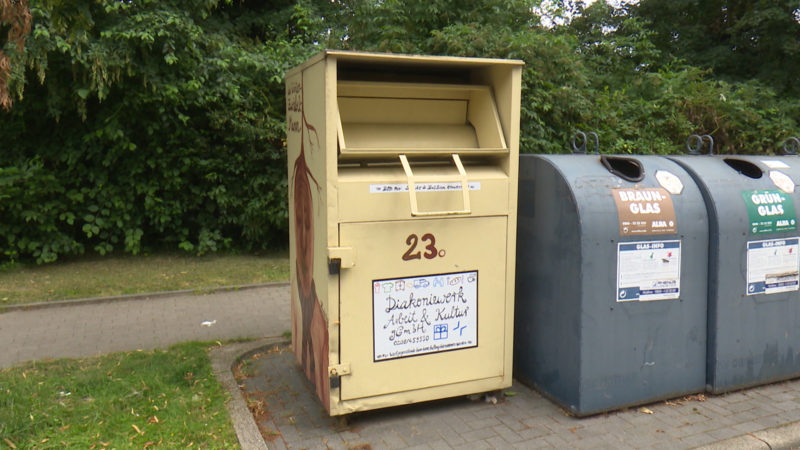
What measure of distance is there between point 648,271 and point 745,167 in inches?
52.0

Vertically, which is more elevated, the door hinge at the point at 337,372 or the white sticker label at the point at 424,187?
the white sticker label at the point at 424,187

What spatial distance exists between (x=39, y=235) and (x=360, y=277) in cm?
636

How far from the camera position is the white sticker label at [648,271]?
379 cm

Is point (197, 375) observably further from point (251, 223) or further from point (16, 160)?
point (16, 160)

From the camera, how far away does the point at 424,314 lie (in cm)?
371

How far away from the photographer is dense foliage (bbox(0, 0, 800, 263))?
718 cm

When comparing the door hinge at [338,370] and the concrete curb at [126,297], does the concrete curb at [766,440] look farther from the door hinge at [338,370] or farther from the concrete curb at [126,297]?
the concrete curb at [126,297]

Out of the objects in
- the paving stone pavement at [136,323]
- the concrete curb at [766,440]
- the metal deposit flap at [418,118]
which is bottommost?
the concrete curb at [766,440]

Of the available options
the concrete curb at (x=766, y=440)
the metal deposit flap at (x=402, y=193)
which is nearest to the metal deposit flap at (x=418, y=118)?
the metal deposit flap at (x=402, y=193)

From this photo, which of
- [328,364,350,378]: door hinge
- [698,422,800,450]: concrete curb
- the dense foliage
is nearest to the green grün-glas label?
[698,422,800,450]: concrete curb

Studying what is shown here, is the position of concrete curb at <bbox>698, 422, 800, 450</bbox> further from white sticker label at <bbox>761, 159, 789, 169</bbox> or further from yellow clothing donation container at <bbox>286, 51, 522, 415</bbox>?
white sticker label at <bbox>761, 159, 789, 169</bbox>

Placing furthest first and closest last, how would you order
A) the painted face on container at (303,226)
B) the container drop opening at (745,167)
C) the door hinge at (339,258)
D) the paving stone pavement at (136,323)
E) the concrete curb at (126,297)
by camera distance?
the concrete curb at (126,297) < the paving stone pavement at (136,323) < the container drop opening at (745,167) < the painted face on container at (303,226) < the door hinge at (339,258)

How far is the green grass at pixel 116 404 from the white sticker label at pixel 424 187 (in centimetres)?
156

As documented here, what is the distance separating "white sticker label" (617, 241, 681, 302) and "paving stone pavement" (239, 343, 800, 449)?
72 centimetres
